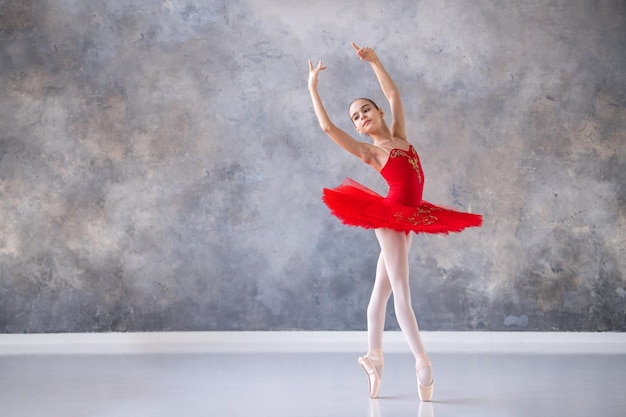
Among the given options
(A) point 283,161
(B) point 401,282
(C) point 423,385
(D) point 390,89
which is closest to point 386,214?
(B) point 401,282

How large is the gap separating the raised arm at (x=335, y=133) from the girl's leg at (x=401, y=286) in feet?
1.23

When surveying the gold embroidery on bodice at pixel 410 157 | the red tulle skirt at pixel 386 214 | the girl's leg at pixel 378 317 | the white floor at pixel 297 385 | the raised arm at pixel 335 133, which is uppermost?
the raised arm at pixel 335 133

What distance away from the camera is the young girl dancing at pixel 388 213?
130 inches

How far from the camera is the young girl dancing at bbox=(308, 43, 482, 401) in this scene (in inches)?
130

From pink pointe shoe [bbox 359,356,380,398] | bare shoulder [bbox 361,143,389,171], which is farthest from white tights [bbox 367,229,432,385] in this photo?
bare shoulder [bbox 361,143,389,171]

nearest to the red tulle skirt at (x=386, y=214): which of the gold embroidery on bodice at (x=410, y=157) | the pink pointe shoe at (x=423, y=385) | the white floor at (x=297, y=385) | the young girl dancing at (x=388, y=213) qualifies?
the young girl dancing at (x=388, y=213)

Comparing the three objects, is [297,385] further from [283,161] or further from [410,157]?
[283,161]

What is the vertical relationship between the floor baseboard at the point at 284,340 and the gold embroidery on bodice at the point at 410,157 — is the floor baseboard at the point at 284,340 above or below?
below

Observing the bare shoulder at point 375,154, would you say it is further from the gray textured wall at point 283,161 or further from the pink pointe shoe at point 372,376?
the gray textured wall at point 283,161

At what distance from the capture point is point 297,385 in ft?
12.3

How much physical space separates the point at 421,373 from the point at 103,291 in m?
2.92

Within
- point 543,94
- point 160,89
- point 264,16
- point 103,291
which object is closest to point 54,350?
point 103,291

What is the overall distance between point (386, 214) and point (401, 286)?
0.34m

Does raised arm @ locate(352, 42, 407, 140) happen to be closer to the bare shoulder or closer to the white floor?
the bare shoulder
